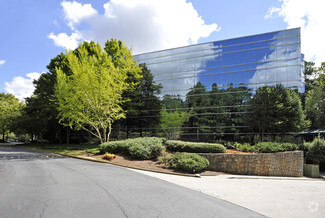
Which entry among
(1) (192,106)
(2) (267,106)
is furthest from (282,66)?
(1) (192,106)

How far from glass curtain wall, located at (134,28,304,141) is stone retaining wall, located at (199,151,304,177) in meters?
10.4

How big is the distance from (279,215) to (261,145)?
1132cm

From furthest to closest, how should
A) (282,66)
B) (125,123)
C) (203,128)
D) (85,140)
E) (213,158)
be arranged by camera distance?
(85,140) → (125,123) → (203,128) → (282,66) → (213,158)

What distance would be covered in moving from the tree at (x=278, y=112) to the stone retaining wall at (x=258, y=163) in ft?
19.9

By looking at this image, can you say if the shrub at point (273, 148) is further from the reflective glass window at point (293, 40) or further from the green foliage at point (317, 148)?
the reflective glass window at point (293, 40)

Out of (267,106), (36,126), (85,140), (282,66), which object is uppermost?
(282,66)

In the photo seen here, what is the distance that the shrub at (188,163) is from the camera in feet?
38.3

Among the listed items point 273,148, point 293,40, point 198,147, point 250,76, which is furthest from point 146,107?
point 293,40

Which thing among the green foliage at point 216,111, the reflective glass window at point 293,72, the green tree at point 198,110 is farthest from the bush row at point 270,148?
the reflective glass window at point 293,72

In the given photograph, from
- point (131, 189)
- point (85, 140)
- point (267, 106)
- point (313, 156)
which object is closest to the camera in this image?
point (131, 189)

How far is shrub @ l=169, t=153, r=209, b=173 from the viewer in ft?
38.3

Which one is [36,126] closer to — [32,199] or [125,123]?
[125,123]

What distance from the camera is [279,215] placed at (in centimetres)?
512

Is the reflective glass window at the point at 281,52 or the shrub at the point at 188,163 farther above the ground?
the reflective glass window at the point at 281,52
